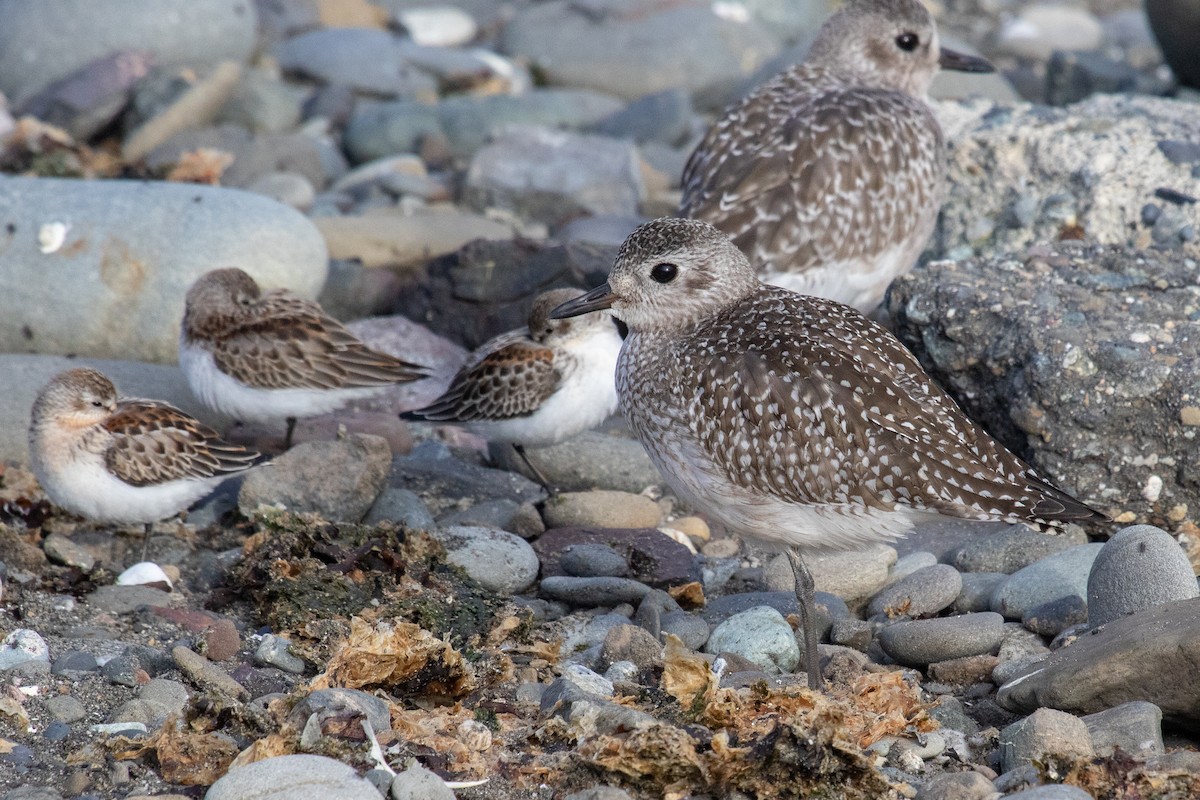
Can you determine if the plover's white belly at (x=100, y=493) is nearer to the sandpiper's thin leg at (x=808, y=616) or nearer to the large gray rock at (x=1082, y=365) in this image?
the sandpiper's thin leg at (x=808, y=616)

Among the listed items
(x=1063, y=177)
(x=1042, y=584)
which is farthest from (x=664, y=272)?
(x=1063, y=177)

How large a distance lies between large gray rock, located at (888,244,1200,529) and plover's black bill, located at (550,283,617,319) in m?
2.10

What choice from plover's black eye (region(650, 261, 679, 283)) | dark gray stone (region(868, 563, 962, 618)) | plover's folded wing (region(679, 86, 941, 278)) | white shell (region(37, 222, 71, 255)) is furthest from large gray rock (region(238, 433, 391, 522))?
white shell (region(37, 222, 71, 255))

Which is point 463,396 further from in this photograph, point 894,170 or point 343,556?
point 894,170

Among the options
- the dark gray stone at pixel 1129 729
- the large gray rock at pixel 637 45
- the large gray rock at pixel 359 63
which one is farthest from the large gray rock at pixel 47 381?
the large gray rock at pixel 637 45

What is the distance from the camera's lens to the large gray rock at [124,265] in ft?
32.9

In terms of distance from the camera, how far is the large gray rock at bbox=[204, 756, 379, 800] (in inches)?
187

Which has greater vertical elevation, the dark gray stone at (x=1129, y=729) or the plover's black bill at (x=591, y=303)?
the plover's black bill at (x=591, y=303)

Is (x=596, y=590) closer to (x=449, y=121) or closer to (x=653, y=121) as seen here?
(x=449, y=121)

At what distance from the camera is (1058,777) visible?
5.14m

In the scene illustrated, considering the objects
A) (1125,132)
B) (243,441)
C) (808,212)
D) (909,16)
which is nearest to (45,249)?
(243,441)

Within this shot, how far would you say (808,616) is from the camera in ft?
19.8

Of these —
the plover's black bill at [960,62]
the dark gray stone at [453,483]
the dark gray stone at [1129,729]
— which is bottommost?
the dark gray stone at [453,483]

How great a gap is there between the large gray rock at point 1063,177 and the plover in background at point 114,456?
16.8 ft
